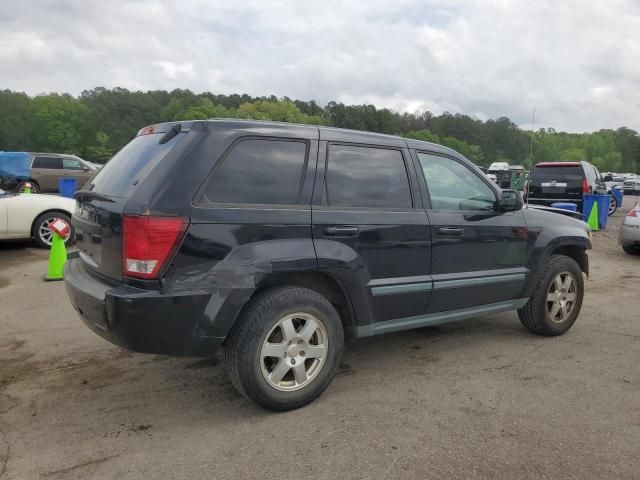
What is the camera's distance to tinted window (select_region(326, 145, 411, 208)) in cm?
349

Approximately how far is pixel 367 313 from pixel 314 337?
43cm

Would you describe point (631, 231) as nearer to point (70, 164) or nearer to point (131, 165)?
point (131, 165)

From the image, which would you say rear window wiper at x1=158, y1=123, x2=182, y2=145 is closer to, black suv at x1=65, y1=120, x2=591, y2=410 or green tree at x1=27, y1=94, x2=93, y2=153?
black suv at x1=65, y1=120, x2=591, y2=410

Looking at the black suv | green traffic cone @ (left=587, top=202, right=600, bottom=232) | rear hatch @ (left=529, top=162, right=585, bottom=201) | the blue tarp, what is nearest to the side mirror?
the black suv

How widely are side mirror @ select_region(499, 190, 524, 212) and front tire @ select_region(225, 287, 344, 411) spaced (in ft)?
6.08

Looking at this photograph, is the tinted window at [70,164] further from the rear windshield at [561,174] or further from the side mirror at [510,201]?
the side mirror at [510,201]

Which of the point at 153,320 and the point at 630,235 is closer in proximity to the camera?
the point at 153,320

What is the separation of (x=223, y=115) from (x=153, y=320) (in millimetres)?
96066

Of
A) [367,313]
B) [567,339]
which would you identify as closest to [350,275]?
[367,313]

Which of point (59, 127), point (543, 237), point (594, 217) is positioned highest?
point (59, 127)

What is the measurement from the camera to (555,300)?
483cm

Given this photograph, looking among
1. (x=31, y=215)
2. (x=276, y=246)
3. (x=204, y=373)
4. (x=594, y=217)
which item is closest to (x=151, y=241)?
(x=276, y=246)

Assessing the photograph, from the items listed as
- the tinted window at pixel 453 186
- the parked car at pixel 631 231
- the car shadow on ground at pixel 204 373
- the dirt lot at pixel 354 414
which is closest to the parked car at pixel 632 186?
the parked car at pixel 631 231

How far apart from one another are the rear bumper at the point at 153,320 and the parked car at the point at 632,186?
49.8m
